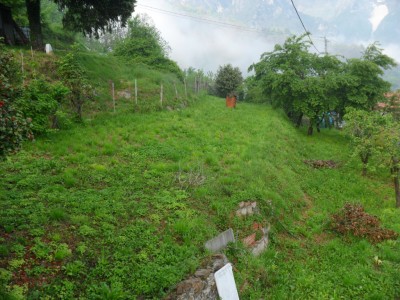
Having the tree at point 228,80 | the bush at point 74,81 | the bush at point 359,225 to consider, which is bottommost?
the bush at point 359,225

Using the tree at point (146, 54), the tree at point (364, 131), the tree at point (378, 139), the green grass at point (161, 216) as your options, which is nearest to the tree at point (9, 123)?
the green grass at point (161, 216)

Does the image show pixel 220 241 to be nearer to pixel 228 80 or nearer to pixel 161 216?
pixel 161 216

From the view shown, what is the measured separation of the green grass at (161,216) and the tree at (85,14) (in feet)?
28.9

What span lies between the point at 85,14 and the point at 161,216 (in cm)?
1695

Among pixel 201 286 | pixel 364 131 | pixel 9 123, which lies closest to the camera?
pixel 9 123

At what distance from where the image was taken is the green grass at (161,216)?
20.0 feet

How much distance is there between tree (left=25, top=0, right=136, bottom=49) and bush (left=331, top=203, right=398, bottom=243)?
1779cm

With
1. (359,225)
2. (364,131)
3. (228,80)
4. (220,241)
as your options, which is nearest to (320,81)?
(364,131)

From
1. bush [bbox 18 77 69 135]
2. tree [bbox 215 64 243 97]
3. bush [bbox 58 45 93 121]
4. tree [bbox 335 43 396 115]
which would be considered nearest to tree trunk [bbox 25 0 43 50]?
bush [bbox 58 45 93 121]

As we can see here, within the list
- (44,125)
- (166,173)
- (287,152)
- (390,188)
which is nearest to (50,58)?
(44,125)

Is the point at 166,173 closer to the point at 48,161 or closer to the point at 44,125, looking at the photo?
the point at 48,161

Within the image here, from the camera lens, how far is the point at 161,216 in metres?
8.24

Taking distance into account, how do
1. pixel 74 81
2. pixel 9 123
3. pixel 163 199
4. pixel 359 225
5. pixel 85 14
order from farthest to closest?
pixel 85 14, pixel 74 81, pixel 359 225, pixel 163 199, pixel 9 123

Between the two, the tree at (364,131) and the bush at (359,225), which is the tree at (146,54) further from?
the bush at (359,225)
